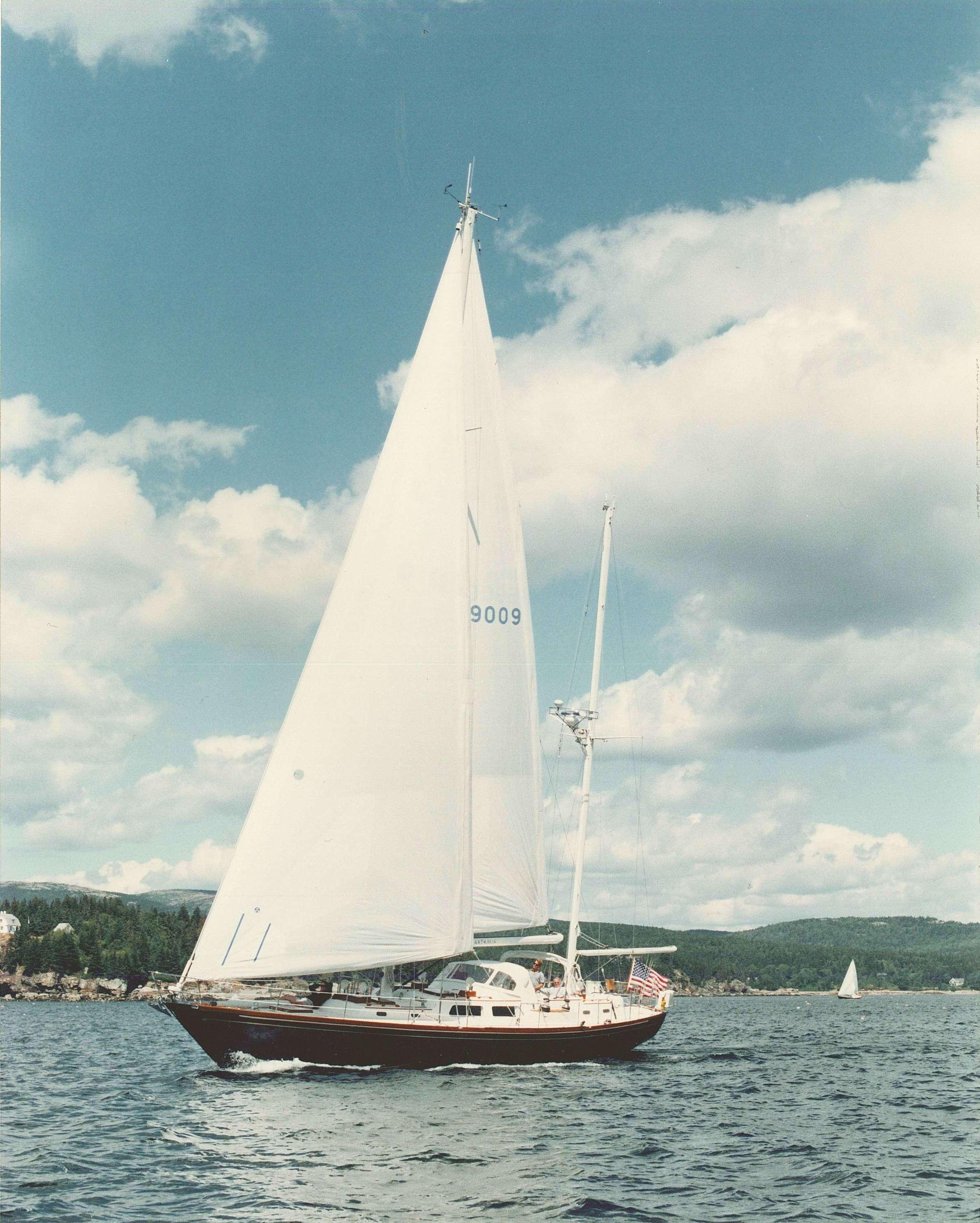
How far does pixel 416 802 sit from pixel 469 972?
28.3 ft

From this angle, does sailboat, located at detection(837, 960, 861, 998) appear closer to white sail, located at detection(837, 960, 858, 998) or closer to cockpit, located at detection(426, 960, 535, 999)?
white sail, located at detection(837, 960, 858, 998)

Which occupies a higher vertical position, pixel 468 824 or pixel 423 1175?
pixel 468 824

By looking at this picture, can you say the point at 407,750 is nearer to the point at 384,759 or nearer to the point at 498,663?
the point at 384,759

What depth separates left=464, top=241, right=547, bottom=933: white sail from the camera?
130ft

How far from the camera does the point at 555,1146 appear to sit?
987 inches

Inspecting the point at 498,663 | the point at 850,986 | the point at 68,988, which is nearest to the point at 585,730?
the point at 498,663

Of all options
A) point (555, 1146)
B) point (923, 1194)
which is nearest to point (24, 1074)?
point (555, 1146)

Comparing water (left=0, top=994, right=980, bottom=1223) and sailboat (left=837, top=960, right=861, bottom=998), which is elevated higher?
water (left=0, top=994, right=980, bottom=1223)

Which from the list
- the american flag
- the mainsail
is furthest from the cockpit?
the american flag

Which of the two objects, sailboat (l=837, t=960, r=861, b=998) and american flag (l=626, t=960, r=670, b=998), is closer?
american flag (l=626, t=960, r=670, b=998)

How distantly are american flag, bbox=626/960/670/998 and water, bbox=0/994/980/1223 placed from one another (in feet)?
9.93

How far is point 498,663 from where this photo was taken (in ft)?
133

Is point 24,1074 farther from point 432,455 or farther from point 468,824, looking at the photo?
point 432,455

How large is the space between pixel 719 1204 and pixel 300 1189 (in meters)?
8.08
